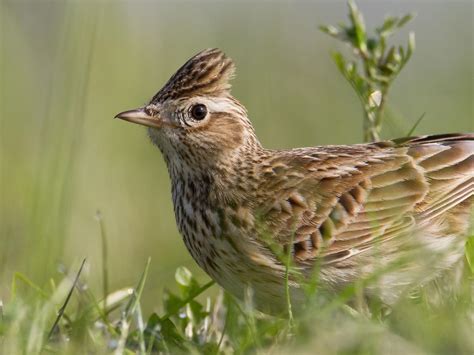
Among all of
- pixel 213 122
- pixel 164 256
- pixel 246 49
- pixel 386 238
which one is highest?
pixel 246 49

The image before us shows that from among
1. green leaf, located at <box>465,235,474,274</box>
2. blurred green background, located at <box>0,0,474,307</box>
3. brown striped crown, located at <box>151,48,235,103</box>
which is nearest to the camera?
green leaf, located at <box>465,235,474,274</box>

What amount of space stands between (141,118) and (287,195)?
93 centimetres

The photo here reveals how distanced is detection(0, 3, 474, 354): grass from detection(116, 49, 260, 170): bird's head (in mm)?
Result: 584

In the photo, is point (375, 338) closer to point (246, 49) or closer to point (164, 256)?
point (164, 256)

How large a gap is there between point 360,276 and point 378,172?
773 millimetres

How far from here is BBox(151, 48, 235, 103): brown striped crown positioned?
645 centimetres

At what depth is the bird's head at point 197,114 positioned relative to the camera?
6445 millimetres

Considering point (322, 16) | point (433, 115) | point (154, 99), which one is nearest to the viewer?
point (154, 99)

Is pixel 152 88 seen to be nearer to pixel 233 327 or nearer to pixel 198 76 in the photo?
pixel 198 76

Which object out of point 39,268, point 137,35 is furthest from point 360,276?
point 137,35

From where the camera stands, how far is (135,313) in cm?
555

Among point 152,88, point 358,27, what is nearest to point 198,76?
point 358,27

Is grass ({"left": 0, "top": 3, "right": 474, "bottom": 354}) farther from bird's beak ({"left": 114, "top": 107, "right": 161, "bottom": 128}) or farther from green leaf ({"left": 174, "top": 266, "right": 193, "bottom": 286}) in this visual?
bird's beak ({"left": 114, "top": 107, "right": 161, "bottom": 128})

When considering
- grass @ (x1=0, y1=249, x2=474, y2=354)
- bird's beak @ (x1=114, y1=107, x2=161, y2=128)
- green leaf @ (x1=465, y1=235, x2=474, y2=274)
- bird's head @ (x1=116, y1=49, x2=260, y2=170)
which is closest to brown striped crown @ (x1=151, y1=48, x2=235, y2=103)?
bird's head @ (x1=116, y1=49, x2=260, y2=170)
